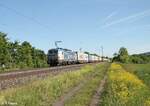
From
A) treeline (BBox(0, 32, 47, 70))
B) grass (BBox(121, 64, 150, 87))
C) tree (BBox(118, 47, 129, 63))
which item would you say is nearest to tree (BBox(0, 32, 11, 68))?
treeline (BBox(0, 32, 47, 70))

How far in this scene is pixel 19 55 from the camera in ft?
203

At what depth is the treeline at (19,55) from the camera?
2143 inches

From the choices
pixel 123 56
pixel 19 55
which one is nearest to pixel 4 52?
pixel 19 55

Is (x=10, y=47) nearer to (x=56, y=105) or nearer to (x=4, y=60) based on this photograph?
(x=4, y=60)

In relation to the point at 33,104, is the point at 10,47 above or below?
above

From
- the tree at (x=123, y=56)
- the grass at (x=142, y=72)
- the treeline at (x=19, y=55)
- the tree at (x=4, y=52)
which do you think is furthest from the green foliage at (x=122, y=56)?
the tree at (x=4, y=52)

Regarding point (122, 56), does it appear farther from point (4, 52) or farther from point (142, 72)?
point (4, 52)

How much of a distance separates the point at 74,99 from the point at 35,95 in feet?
6.80

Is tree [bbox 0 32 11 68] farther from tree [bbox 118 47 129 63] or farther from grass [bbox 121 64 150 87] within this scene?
tree [bbox 118 47 129 63]

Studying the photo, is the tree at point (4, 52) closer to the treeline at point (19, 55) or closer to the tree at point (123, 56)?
the treeline at point (19, 55)

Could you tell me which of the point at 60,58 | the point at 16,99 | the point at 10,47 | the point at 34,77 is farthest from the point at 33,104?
the point at 60,58

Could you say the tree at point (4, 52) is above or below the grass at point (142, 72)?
above

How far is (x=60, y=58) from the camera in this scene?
6359 centimetres

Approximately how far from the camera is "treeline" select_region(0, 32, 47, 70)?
54.4 meters
